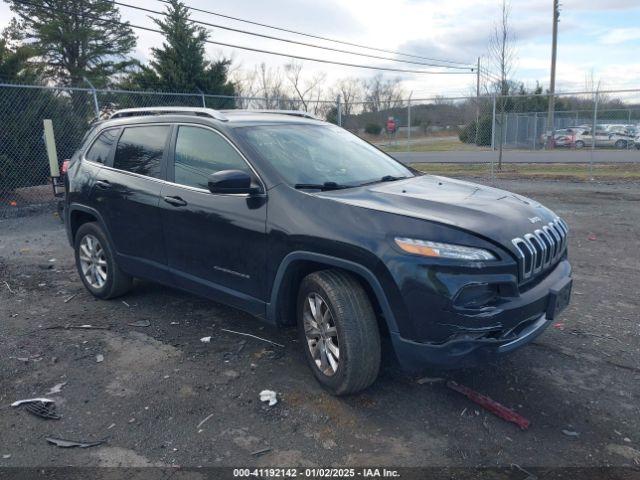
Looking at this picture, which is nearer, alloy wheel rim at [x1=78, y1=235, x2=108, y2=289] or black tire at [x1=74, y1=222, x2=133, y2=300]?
black tire at [x1=74, y1=222, x2=133, y2=300]

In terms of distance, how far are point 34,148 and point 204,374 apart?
998 cm

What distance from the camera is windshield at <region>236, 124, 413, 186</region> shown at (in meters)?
3.84

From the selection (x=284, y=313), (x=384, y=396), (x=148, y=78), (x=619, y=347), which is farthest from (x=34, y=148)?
(x=619, y=347)

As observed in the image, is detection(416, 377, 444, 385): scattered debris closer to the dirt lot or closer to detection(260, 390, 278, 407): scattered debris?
the dirt lot

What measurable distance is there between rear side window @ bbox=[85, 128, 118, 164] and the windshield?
1.80 metres

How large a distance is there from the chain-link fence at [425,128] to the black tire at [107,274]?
5710 mm

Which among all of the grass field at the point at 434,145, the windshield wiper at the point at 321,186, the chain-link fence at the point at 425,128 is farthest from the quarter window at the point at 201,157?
the grass field at the point at 434,145

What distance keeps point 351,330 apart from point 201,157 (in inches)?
76.3

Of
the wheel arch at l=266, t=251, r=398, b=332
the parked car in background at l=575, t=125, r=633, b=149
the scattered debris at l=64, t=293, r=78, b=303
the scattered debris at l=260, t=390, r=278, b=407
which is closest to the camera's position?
the wheel arch at l=266, t=251, r=398, b=332

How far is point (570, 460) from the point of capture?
9.22ft

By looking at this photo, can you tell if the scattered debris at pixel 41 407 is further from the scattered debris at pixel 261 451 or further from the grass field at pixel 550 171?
the grass field at pixel 550 171

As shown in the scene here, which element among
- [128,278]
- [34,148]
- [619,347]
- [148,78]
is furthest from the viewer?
[148,78]

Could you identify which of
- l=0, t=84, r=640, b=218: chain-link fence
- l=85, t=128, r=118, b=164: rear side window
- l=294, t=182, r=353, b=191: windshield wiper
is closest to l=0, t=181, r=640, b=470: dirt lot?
l=294, t=182, r=353, b=191: windshield wiper

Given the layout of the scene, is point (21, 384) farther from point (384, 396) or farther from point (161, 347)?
point (384, 396)
